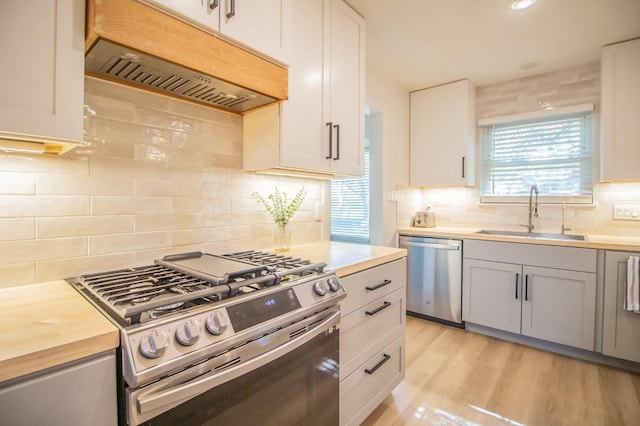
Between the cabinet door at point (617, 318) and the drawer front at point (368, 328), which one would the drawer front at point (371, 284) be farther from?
the cabinet door at point (617, 318)

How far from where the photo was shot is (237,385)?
89cm

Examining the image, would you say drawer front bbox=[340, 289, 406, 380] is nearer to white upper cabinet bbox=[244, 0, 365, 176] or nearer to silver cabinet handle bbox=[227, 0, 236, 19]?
white upper cabinet bbox=[244, 0, 365, 176]

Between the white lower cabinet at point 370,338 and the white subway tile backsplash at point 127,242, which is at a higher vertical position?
the white subway tile backsplash at point 127,242

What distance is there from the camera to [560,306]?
8.07 feet

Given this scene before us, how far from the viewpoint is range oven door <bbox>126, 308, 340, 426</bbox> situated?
729 millimetres

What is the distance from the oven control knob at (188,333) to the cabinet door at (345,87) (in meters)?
1.24

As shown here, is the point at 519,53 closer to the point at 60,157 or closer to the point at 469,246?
the point at 469,246

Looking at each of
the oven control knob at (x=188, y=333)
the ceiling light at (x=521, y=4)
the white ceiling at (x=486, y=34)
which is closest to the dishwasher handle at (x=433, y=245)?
the white ceiling at (x=486, y=34)

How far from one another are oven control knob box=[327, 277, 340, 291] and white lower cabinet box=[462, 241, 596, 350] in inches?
80.8

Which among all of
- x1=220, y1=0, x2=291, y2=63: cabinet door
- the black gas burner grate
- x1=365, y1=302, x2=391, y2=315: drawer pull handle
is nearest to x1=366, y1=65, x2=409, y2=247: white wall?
x1=365, y1=302, x2=391, y2=315: drawer pull handle

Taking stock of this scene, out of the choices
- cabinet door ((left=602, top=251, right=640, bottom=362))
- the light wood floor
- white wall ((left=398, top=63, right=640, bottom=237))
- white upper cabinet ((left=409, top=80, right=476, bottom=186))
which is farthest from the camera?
white upper cabinet ((left=409, top=80, right=476, bottom=186))

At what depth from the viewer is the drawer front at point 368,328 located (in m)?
1.43

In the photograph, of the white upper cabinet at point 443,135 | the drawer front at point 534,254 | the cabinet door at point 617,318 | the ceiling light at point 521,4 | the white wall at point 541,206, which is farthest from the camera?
the white upper cabinet at point 443,135

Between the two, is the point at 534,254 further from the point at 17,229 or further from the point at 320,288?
the point at 17,229
